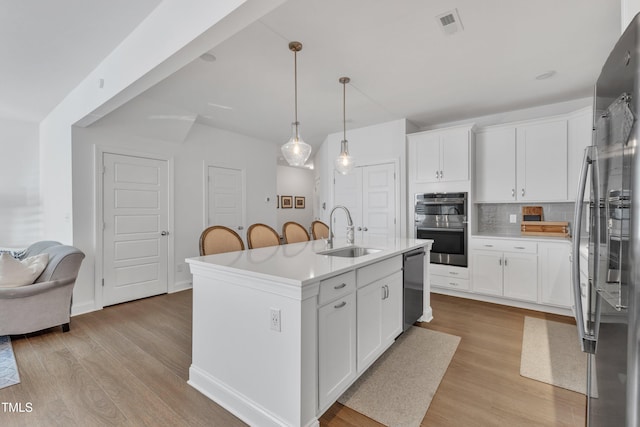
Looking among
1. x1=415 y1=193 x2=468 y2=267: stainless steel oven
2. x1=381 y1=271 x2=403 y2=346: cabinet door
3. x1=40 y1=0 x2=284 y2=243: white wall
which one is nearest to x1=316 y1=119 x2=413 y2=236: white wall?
x1=415 y1=193 x2=468 y2=267: stainless steel oven

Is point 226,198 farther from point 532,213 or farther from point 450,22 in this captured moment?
point 532,213

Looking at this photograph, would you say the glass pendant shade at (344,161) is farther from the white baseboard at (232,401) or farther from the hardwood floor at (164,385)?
the white baseboard at (232,401)

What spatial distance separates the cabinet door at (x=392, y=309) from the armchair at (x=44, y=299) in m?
3.15

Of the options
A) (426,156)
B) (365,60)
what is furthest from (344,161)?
(426,156)

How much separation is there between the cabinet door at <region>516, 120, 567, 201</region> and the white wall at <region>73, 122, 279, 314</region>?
13.7 feet

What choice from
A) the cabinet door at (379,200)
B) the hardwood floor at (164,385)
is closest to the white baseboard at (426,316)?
the hardwood floor at (164,385)

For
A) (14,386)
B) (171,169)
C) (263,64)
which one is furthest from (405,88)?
(14,386)

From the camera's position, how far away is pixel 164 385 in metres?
2.08

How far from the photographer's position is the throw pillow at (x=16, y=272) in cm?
278

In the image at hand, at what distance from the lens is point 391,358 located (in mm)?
2441

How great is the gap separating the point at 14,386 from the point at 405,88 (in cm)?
438

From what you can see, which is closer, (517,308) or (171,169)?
(517,308)

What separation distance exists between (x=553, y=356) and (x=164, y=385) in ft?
10.1

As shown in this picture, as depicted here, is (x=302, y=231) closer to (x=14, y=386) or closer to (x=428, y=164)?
(x=428, y=164)
